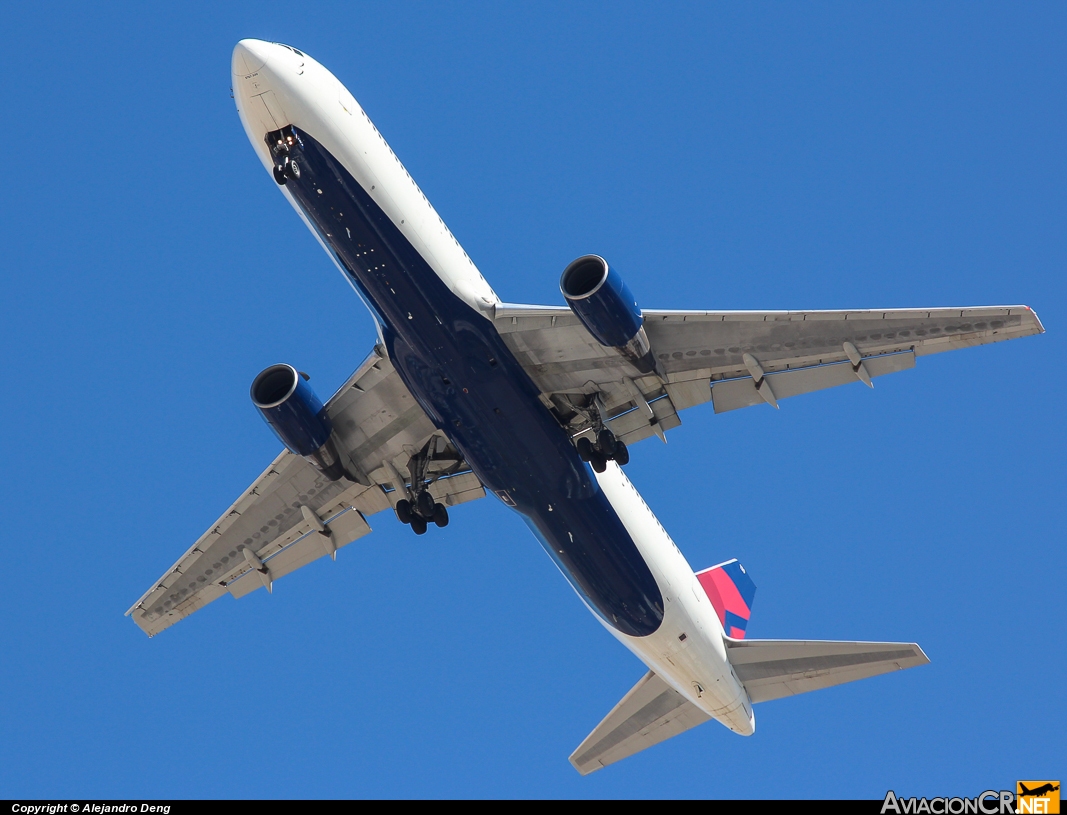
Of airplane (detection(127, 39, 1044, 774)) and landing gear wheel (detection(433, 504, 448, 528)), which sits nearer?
airplane (detection(127, 39, 1044, 774))

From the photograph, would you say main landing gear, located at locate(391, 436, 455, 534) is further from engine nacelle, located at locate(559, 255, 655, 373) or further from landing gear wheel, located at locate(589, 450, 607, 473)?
engine nacelle, located at locate(559, 255, 655, 373)

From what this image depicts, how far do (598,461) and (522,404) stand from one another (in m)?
2.22

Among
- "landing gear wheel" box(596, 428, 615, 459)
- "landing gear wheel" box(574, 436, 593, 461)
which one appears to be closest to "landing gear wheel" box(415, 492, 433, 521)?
"landing gear wheel" box(574, 436, 593, 461)

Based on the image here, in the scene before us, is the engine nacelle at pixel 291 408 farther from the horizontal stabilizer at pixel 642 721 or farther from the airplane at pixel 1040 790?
the airplane at pixel 1040 790

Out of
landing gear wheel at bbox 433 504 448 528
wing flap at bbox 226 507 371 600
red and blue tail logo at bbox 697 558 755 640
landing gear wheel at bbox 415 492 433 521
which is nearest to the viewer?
landing gear wheel at bbox 415 492 433 521

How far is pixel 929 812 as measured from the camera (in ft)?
66.9

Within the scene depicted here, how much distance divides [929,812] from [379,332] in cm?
1387

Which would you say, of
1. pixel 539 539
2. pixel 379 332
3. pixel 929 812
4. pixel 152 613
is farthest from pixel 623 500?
pixel 152 613

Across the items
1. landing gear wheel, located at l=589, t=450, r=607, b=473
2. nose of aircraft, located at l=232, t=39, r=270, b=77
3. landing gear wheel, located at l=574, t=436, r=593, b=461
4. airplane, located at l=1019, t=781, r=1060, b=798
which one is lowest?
airplane, located at l=1019, t=781, r=1060, b=798

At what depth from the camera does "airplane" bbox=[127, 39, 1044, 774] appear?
23984 mm

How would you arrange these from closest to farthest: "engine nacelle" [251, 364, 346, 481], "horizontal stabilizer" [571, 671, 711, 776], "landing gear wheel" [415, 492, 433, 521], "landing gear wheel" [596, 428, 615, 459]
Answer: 1. "landing gear wheel" [596, 428, 615, 459]
2. "engine nacelle" [251, 364, 346, 481]
3. "landing gear wheel" [415, 492, 433, 521]
4. "horizontal stabilizer" [571, 671, 711, 776]

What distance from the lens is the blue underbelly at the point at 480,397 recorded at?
24031 mm

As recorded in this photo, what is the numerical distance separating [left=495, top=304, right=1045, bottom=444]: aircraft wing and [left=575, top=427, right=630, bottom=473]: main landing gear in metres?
0.76

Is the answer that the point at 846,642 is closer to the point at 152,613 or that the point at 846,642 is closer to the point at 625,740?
the point at 625,740
